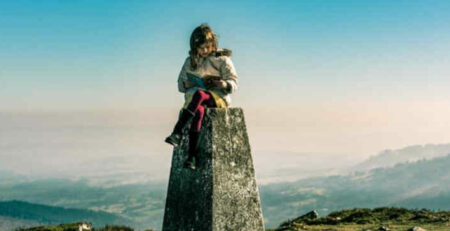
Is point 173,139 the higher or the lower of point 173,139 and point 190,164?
the higher

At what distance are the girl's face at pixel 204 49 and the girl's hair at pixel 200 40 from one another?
38mm

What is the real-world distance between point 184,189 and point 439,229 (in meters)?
10.8

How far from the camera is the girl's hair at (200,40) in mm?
8523

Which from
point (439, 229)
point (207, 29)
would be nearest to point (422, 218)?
point (439, 229)

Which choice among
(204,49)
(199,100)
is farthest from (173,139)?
(204,49)

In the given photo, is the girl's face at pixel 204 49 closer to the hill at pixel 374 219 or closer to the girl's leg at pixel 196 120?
the girl's leg at pixel 196 120

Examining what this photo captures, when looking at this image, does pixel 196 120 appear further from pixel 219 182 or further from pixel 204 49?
pixel 204 49

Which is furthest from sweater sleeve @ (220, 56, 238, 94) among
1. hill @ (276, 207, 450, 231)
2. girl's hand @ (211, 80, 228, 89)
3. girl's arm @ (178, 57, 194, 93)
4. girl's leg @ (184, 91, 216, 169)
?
hill @ (276, 207, 450, 231)

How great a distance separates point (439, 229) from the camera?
53.5 ft

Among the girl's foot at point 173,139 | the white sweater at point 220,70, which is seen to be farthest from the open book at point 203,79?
the girl's foot at point 173,139

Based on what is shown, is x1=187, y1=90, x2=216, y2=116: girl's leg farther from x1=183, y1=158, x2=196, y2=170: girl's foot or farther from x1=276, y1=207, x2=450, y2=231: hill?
x1=276, y1=207, x2=450, y2=231: hill

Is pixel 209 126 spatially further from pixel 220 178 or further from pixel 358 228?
pixel 358 228

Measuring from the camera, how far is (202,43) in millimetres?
8562

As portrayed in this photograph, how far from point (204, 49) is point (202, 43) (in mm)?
106
